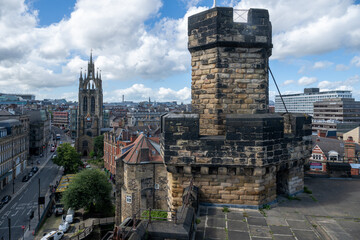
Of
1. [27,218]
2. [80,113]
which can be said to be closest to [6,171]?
[27,218]

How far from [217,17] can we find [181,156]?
4024mm

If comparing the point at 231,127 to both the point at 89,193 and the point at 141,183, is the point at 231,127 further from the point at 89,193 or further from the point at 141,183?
the point at 89,193

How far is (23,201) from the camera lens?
36.7 metres

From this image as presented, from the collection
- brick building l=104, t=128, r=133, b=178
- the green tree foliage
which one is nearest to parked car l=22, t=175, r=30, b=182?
brick building l=104, t=128, r=133, b=178

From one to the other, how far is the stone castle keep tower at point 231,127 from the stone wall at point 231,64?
0.09 ft

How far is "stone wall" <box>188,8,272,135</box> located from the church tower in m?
71.3

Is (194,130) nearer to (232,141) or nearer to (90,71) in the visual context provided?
(232,141)

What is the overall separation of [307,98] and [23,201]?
14266 cm

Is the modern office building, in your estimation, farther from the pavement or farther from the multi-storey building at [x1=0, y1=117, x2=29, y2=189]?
the pavement

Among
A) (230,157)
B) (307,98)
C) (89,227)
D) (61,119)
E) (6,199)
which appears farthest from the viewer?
(61,119)

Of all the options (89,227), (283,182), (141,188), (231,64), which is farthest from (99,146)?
(231,64)

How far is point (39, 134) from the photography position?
72688 millimetres

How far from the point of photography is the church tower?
239 feet

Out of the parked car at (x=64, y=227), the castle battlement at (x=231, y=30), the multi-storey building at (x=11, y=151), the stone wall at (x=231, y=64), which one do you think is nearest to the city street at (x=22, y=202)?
the multi-storey building at (x=11, y=151)
